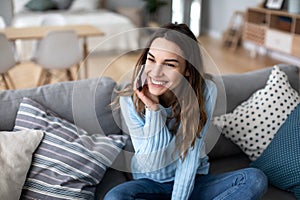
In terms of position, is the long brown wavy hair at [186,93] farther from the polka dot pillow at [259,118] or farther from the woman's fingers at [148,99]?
the polka dot pillow at [259,118]

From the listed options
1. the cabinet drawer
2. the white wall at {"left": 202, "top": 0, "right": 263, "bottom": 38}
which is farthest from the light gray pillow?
the cabinet drawer

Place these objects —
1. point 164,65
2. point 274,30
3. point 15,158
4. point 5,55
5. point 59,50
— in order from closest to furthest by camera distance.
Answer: point 164,65 → point 15,158 → point 5,55 → point 59,50 → point 274,30

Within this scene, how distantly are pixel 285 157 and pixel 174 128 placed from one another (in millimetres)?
492

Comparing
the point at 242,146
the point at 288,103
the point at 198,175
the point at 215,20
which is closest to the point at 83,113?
the point at 198,175

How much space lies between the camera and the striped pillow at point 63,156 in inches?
52.1

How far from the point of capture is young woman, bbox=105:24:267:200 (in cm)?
115

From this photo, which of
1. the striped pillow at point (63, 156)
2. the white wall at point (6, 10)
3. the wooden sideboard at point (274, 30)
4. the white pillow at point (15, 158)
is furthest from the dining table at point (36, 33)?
the wooden sideboard at point (274, 30)

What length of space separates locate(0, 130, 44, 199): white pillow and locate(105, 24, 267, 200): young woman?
0.31 meters

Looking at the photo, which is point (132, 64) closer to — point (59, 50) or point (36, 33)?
point (59, 50)

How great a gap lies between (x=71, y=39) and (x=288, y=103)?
2201mm

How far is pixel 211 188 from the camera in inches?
53.6

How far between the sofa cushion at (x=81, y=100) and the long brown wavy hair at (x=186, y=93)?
0.11 m

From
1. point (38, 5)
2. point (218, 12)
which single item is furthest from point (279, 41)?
point (38, 5)

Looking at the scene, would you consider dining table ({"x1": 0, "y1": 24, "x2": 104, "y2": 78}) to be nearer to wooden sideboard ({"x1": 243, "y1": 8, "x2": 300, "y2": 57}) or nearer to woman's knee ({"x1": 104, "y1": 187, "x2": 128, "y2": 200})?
woman's knee ({"x1": 104, "y1": 187, "x2": 128, "y2": 200})
